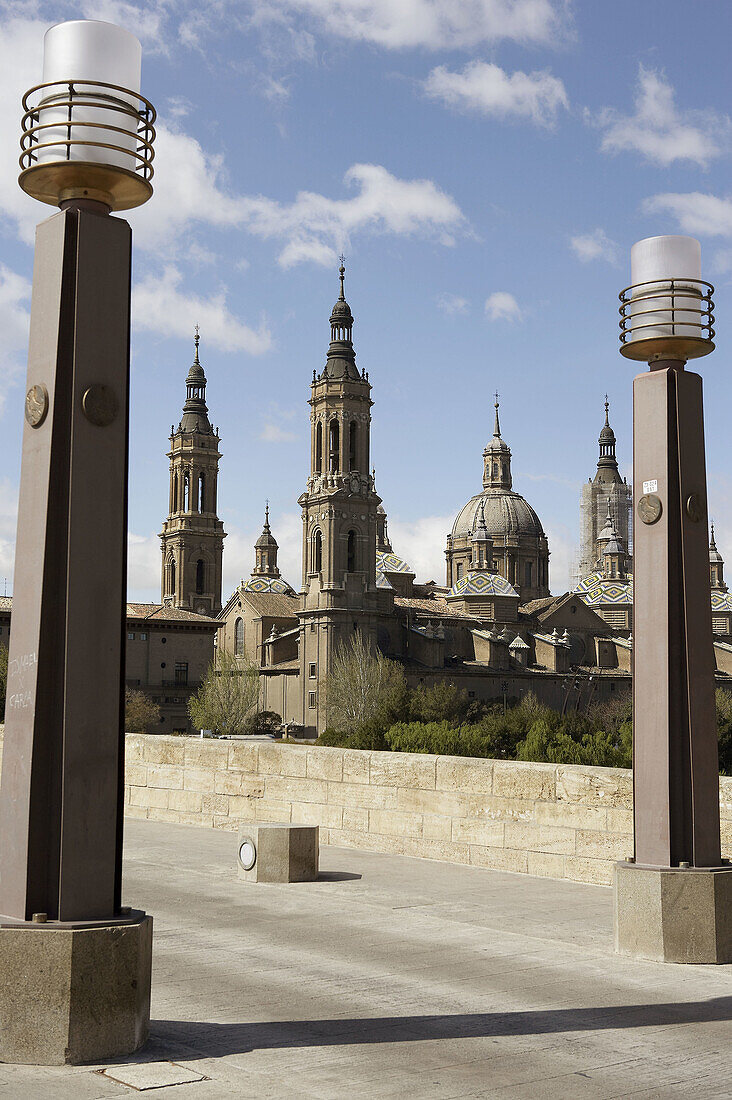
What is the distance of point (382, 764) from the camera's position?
14086mm

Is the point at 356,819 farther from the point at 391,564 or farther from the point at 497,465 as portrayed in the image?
the point at 497,465

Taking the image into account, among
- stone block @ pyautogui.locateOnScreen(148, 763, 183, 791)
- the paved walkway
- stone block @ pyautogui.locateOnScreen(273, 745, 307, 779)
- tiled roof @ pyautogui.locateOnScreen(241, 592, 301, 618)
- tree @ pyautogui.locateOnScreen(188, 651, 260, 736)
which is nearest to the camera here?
the paved walkway

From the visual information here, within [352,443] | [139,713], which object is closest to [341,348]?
[352,443]

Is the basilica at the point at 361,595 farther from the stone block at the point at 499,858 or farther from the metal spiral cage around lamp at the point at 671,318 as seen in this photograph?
the metal spiral cage around lamp at the point at 671,318

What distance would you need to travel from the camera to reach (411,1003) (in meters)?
6.65

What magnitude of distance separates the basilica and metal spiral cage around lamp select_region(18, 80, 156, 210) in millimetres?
70087

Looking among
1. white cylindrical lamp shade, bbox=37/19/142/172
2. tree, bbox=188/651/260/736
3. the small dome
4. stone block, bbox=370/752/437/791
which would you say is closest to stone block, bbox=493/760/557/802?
stone block, bbox=370/752/437/791

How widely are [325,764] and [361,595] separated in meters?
67.5

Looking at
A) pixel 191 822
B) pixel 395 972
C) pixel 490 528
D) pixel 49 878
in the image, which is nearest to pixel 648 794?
pixel 395 972

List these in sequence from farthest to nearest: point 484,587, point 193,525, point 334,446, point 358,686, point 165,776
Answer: point 193,525, point 484,587, point 334,446, point 358,686, point 165,776

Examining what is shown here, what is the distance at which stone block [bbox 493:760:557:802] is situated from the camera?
1197cm

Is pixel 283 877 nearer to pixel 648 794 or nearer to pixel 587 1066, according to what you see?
pixel 648 794

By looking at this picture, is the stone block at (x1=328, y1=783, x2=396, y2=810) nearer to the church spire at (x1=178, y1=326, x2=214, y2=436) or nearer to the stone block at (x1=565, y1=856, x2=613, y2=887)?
the stone block at (x1=565, y1=856, x2=613, y2=887)

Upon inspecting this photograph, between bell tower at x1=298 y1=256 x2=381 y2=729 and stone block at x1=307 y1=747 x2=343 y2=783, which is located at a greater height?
bell tower at x1=298 y1=256 x2=381 y2=729
